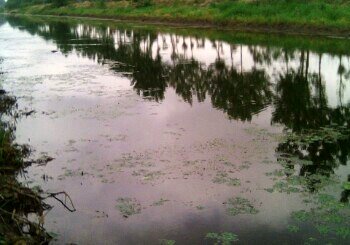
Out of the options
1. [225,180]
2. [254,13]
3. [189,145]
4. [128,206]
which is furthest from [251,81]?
[254,13]

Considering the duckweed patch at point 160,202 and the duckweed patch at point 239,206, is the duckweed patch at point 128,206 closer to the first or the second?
the duckweed patch at point 160,202

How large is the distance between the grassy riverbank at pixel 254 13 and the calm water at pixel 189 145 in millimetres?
10755

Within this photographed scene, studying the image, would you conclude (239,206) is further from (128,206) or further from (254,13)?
(254,13)

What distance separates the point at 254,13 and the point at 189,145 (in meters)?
36.1

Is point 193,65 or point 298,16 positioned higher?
point 298,16

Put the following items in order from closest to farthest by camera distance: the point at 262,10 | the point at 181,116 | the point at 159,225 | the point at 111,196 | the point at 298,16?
the point at 159,225, the point at 111,196, the point at 181,116, the point at 298,16, the point at 262,10

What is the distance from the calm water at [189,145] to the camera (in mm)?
8984

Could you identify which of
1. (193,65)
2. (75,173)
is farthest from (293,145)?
(193,65)

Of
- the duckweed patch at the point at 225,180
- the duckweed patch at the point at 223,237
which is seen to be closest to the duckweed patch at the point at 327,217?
the duckweed patch at the point at 223,237

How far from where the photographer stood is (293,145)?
13000mm

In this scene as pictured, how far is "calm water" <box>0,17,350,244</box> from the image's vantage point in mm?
8984

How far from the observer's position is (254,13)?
46250 millimetres

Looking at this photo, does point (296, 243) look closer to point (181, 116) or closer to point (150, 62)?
point (181, 116)

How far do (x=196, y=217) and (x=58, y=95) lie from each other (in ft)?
43.8
